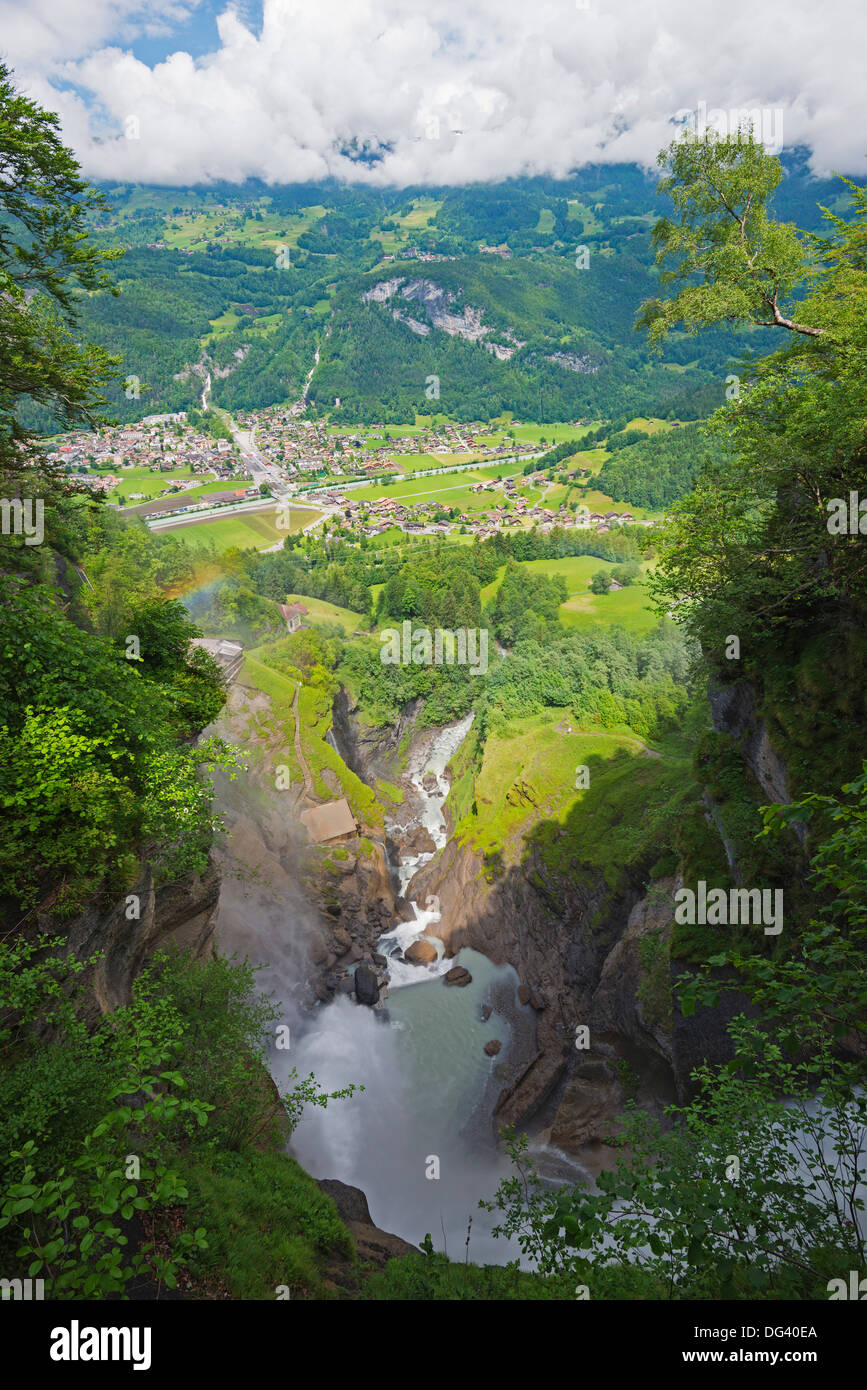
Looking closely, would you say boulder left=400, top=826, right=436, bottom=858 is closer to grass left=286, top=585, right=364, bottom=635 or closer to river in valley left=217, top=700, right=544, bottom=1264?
river in valley left=217, top=700, right=544, bottom=1264

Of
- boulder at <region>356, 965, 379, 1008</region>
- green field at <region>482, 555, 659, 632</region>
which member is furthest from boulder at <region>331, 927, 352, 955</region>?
green field at <region>482, 555, 659, 632</region>

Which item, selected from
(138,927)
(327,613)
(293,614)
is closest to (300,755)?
(138,927)

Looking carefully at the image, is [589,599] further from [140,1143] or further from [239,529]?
[140,1143]

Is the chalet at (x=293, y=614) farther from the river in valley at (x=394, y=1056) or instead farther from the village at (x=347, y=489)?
the village at (x=347, y=489)

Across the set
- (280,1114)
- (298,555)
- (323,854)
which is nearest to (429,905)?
(323,854)

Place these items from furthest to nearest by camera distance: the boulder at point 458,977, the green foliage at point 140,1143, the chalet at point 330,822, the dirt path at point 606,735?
the chalet at point 330,822, the dirt path at point 606,735, the boulder at point 458,977, the green foliage at point 140,1143

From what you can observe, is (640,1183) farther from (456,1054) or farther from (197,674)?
(456,1054)

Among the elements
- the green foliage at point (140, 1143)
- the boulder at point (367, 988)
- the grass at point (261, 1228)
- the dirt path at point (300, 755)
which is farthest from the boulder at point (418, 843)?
the grass at point (261, 1228)

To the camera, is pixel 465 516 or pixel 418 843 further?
pixel 465 516
